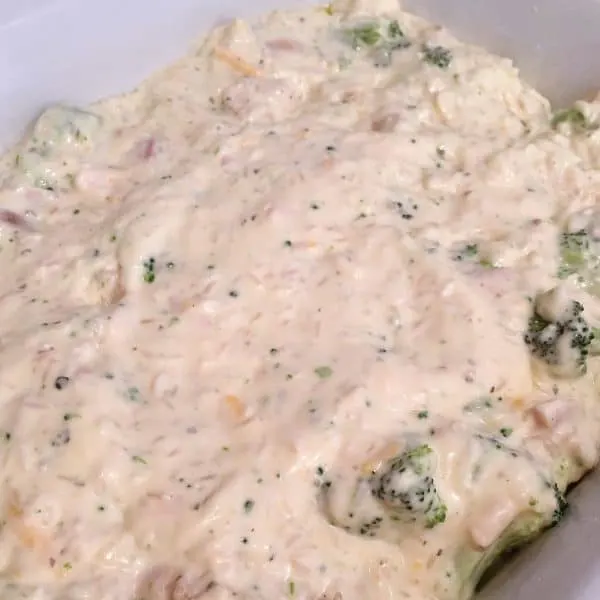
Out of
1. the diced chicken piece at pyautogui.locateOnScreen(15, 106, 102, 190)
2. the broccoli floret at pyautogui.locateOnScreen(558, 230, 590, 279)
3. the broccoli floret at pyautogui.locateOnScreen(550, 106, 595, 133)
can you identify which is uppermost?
the diced chicken piece at pyautogui.locateOnScreen(15, 106, 102, 190)

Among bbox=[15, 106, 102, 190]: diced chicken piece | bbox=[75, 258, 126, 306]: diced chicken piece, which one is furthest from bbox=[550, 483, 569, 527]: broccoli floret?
bbox=[15, 106, 102, 190]: diced chicken piece

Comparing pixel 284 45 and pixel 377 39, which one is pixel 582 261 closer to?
pixel 377 39

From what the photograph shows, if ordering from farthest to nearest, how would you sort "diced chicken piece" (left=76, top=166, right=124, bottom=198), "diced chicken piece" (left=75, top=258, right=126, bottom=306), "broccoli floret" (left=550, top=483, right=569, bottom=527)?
"diced chicken piece" (left=76, top=166, right=124, bottom=198), "diced chicken piece" (left=75, top=258, right=126, bottom=306), "broccoli floret" (left=550, top=483, right=569, bottom=527)

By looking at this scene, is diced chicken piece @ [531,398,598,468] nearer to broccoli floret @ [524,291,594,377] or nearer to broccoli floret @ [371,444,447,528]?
broccoli floret @ [524,291,594,377]

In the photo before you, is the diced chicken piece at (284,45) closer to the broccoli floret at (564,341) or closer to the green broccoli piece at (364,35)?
the green broccoli piece at (364,35)

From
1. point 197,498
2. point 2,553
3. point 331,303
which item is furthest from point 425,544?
point 2,553

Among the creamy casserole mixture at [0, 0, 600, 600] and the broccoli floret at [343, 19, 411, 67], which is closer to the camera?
the creamy casserole mixture at [0, 0, 600, 600]

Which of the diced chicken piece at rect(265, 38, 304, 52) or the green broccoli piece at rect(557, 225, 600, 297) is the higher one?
the diced chicken piece at rect(265, 38, 304, 52)
